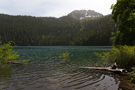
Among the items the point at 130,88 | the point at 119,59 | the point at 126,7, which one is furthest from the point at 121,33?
the point at 130,88

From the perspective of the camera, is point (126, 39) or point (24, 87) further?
point (126, 39)

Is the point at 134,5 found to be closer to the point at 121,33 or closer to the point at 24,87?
the point at 121,33

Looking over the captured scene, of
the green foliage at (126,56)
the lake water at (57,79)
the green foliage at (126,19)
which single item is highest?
the green foliage at (126,19)

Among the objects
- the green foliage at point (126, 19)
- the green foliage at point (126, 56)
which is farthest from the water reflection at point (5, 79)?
the green foliage at point (126, 19)

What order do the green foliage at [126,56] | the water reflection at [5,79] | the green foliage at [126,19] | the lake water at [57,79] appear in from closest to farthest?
the lake water at [57,79], the water reflection at [5,79], the green foliage at [126,56], the green foliage at [126,19]

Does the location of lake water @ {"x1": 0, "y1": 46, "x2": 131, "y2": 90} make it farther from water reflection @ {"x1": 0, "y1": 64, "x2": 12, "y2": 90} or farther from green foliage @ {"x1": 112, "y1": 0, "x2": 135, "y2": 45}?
green foliage @ {"x1": 112, "y1": 0, "x2": 135, "y2": 45}

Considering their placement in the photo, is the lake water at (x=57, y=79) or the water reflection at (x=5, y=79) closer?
the lake water at (x=57, y=79)

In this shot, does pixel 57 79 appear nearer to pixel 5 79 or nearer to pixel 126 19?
pixel 5 79

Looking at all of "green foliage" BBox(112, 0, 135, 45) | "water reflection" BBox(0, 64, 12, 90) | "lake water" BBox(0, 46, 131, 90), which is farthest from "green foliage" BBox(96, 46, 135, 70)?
"water reflection" BBox(0, 64, 12, 90)

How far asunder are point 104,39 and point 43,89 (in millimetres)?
198206

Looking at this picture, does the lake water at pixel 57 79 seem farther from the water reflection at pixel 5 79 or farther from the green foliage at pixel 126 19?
the green foliage at pixel 126 19

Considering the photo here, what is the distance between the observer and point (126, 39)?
922 inches

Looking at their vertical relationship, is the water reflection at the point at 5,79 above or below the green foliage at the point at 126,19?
below

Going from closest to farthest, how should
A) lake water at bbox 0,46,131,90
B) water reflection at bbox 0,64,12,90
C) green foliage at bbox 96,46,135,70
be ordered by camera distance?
lake water at bbox 0,46,131,90 < water reflection at bbox 0,64,12,90 < green foliage at bbox 96,46,135,70
